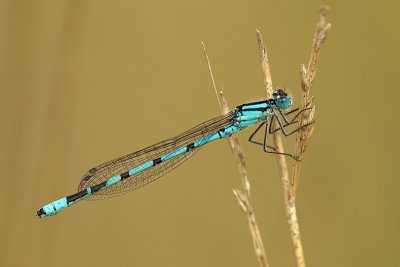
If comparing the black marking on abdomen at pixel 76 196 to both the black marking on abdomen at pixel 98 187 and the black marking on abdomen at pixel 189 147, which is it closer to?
the black marking on abdomen at pixel 98 187

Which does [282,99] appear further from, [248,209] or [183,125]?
[248,209]

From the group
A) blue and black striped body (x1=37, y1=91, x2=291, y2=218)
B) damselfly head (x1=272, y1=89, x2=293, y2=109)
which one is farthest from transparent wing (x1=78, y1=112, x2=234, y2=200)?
damselfly head (x1=272, y1=89, x2=293, y2=109)

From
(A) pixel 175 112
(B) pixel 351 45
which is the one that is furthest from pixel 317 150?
(A) pixel 175 112

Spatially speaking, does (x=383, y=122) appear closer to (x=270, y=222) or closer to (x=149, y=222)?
(x=270, y=222)

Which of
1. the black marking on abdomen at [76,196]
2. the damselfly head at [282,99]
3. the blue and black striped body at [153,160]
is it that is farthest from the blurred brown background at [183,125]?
the damselfly head at [282,99]

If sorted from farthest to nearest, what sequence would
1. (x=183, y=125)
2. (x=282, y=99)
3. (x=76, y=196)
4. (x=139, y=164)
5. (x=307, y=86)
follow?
(x=183, y=125) → (x=139, y=164) → (x=76, y=196) → (x=282, y=99) → (x=307, y=86)

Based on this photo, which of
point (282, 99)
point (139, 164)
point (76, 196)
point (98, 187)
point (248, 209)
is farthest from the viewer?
point (139, 164)

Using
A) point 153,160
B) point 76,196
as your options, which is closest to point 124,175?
point 153,160
